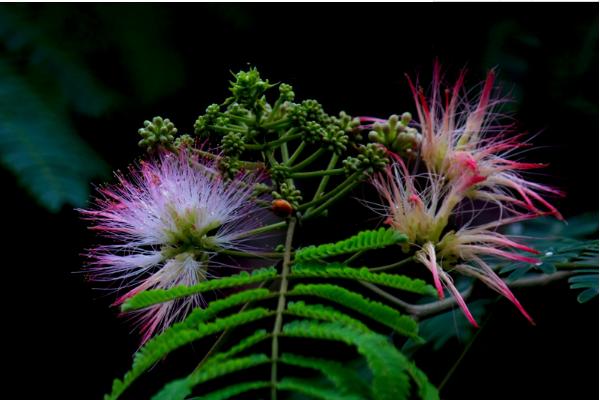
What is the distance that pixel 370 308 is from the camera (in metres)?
0.98

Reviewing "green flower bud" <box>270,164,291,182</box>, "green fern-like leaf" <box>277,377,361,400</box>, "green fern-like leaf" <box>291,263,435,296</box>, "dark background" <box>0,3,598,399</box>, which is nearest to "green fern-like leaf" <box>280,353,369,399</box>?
"green fern-like leaf" <box>277,377,361,400</box>

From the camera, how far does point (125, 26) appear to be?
195 cm

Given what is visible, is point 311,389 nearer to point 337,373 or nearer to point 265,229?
point 337,373

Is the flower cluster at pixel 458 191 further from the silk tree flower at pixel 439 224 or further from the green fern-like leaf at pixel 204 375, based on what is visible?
the green fern-like leaf at pixel 204 375

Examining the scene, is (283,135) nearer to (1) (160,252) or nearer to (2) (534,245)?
(1) (160,252)

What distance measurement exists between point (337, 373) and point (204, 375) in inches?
5.9

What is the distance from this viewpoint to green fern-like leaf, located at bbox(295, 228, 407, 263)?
1.04 metres

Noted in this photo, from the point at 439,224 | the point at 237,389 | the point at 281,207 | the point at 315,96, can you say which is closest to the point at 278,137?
the point at 281,207

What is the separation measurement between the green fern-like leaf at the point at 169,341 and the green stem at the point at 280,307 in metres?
0.02

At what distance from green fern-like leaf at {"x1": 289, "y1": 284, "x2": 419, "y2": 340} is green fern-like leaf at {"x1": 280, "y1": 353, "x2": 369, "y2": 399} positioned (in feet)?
0.35

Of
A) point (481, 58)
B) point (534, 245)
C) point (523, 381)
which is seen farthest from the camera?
point (481, 58)

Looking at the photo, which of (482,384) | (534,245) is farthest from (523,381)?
(534,245)

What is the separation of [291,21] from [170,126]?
142cm

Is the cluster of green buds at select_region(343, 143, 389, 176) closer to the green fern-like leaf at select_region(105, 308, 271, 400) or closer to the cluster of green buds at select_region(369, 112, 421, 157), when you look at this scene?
the cluster of green buds at select_region(369, 112, 421, 157)
